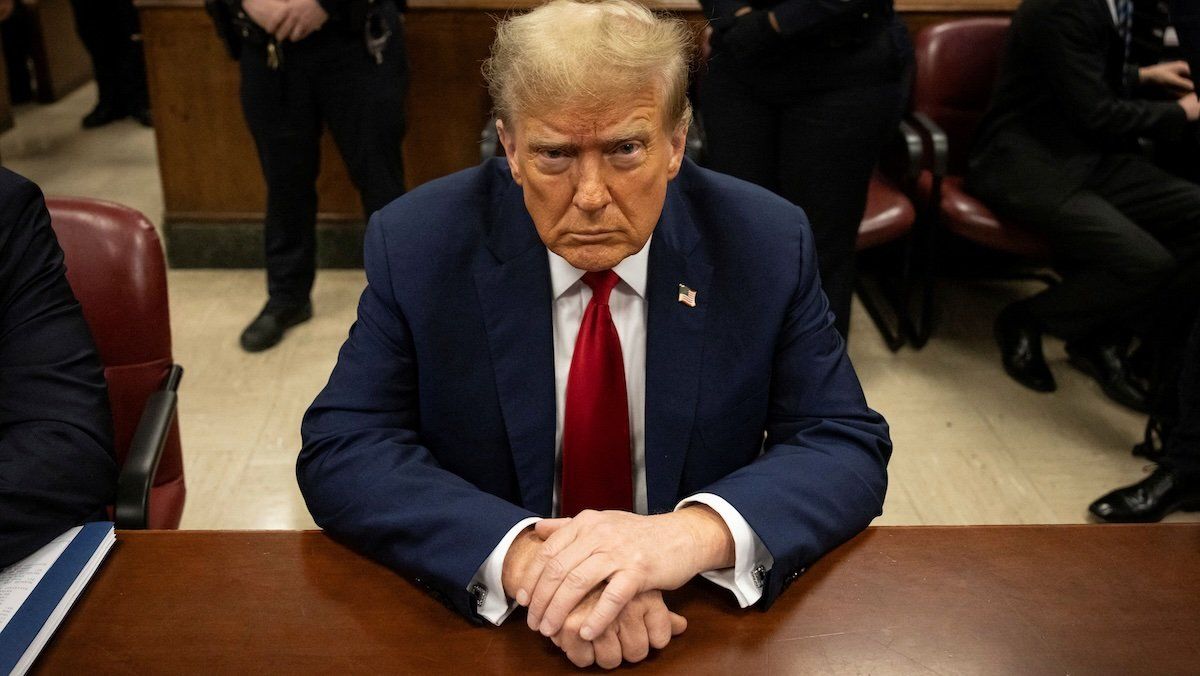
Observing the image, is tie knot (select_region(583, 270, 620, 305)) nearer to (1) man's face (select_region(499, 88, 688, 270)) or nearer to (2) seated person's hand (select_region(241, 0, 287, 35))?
(1) man's face (select_region(499, 88, 688, 270))

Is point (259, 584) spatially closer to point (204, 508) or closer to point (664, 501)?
point (664, 501)

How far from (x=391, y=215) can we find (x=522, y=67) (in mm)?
348

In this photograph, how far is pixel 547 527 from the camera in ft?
4.21

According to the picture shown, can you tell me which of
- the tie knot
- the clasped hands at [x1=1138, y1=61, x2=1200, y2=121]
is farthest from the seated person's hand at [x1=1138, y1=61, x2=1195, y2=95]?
the tie knot

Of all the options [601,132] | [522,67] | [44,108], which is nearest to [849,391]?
[601,132]

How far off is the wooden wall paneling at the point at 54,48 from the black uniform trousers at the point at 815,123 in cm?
455

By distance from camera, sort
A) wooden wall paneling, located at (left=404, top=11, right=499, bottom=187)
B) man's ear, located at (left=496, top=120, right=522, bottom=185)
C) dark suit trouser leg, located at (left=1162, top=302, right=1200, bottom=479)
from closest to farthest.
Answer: man's ear, located at (left=496, top=120, right=522, bottom=185) → dark suit trouser leg, located at (left=1162, top=302, right=1200, bottom=479) → wooden wall paneling, located at (left=404, top=11, right=499, bottom=187)

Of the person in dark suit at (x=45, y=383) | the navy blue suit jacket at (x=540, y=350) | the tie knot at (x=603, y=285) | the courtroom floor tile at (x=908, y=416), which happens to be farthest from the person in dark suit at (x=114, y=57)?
the tie knot at (x=603, y=285)

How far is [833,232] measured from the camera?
3.18 meters

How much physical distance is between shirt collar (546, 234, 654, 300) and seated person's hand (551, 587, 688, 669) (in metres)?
0.52

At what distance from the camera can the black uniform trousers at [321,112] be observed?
330cm

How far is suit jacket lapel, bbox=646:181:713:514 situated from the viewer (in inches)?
60.1

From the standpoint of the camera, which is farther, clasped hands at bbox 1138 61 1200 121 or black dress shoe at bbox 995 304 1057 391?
black dress shoe at bbox 995 304 1057 391

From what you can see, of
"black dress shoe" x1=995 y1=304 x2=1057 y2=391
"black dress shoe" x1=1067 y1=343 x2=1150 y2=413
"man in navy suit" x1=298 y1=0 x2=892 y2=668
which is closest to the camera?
"man in navy suit" x1=298 y1=0 x2=892 y2=668
